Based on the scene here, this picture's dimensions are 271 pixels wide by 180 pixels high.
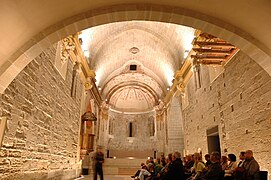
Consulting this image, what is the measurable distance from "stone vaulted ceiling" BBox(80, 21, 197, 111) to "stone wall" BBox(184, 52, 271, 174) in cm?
321

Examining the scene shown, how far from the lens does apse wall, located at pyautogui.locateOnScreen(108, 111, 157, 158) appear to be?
21172 mm

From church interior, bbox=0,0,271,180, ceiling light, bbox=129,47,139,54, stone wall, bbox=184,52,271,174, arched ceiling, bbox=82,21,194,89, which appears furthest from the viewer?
ceiling light, bbox=129,47,139,54

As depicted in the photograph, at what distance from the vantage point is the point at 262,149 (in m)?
5.11

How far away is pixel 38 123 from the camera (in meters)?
5.61

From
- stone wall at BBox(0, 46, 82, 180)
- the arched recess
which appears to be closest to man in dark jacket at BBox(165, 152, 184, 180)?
the arched recess

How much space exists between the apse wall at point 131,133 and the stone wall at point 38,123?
1259 centimetres

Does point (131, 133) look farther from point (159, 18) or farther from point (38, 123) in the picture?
point (159, 18)

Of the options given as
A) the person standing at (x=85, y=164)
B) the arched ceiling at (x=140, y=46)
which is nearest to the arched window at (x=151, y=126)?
the arched ceiling at (x=140, y=46)

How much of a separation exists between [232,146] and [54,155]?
17.8ft

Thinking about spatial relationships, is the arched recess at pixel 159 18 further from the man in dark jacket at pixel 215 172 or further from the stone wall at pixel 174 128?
the stone wall at pixel 174 128

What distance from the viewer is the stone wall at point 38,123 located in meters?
4.32

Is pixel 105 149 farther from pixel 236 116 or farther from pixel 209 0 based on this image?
pixel 209 0

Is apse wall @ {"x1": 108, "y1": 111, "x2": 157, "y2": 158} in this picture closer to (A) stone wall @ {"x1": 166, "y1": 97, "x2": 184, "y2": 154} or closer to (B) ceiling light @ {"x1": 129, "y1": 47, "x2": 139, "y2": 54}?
(A) stone wall @ {"x1": 166, "y1": 97, "x2": 184, "y2": 154}

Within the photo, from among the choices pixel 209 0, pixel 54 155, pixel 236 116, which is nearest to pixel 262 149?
pixel 236 116
